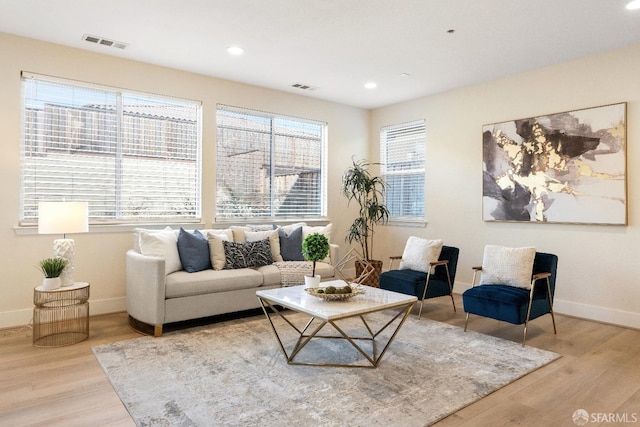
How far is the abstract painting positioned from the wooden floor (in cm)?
138

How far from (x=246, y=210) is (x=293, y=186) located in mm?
908

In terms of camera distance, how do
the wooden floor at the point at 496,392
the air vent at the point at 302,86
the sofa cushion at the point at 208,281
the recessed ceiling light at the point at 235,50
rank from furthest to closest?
the air vent at the point at 302,86
the recessed ceiling light at the point at 235,50
the sofa cushion at the point at 208,281
the wooden floor at the point at 496,392

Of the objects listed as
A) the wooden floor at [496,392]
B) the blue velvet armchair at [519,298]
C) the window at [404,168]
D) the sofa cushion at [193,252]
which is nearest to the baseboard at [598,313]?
the wooden floor at [496,392]

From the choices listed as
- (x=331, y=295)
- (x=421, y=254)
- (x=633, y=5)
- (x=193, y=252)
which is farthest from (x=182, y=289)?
(x=633, y=5)

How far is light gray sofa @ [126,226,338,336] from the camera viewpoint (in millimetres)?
3637

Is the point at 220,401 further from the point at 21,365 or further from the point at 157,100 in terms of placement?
the point at 157,100

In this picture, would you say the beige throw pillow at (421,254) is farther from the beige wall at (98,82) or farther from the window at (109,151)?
the window at (109,151)

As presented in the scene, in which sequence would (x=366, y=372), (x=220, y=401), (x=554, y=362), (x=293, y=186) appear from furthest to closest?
(x=293, y=186), (x=554, y=362), (x=366, y=372), (x=220, y=401)

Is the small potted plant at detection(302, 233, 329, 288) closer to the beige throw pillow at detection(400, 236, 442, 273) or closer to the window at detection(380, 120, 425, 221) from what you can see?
the beige throw pillow at detection(400, 236, 442, 273)

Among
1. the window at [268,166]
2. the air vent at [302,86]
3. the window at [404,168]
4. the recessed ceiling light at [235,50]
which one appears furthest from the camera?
the window at [404,168]

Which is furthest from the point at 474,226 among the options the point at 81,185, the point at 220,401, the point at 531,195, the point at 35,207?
the point at 35,207

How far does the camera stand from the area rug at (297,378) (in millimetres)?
2301

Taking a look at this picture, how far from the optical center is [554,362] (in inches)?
123

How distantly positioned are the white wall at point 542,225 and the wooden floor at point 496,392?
677 mm
